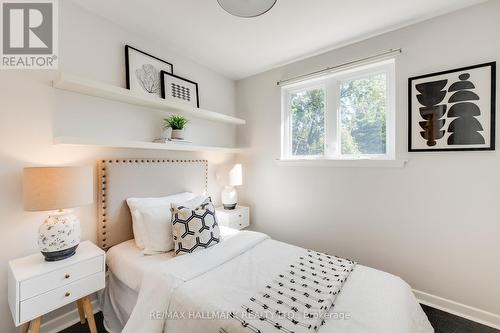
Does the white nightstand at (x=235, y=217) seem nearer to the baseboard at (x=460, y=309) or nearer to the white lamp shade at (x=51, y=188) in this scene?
the white lamp shade at (x=51, y=188)

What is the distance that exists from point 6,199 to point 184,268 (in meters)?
1.29

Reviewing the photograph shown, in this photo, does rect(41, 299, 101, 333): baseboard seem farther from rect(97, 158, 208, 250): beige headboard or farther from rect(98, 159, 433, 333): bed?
rect(97, 158, 208, 250): beige headboard

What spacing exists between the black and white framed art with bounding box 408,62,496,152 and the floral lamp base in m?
2.75

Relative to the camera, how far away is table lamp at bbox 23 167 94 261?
1354mm

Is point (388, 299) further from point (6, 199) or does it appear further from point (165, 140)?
point (6, 199)

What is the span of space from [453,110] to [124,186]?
9.35 ft

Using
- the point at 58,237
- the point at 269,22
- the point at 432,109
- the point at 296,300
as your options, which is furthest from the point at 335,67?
the point at 58,237

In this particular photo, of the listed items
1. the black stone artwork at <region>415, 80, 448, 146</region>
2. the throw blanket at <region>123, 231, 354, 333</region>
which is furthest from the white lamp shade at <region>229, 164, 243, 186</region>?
the black stone artwork at <region>415, 80, 448, 146</region>

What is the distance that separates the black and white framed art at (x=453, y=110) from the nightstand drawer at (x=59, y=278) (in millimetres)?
2682

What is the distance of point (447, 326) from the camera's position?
1.69m

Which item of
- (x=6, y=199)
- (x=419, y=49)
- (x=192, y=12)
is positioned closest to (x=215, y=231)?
(x=6, y=199)

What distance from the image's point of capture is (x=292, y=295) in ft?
4.00

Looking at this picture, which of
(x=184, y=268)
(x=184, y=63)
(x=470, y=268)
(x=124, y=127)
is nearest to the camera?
(x=184, y=268)

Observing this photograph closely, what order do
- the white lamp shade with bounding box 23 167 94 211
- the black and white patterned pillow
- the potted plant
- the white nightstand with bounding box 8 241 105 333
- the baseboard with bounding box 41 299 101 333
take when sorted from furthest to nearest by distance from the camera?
the potted plant → the black and white patterned pillow → the baseboard with bounding box 41 299 101 333 → the white lamp shade with bounding box 23 167 94 211 → the white nightstand with bounding box 8 241 105 333
